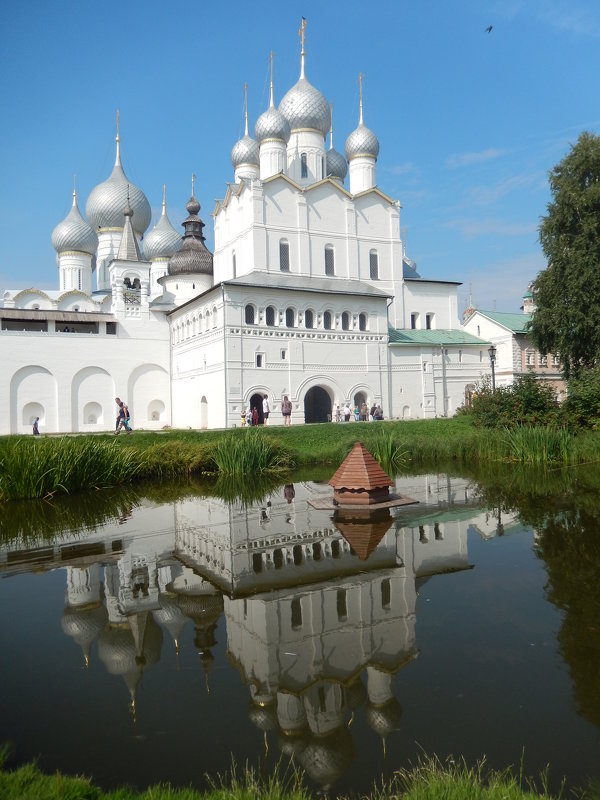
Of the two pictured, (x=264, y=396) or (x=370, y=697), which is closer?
(x=370, y=697)

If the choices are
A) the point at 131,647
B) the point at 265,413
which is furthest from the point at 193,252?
the point at 131,647

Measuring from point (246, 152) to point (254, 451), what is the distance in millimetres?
23280

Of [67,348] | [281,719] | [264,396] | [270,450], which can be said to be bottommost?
[281,719]

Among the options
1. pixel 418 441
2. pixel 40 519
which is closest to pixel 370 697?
pixel 40 519

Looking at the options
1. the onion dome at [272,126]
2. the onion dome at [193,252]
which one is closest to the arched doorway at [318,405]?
the onion dome at [193,252]

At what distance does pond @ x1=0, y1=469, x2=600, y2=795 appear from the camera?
305 centimetres

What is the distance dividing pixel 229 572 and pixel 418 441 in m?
11.7

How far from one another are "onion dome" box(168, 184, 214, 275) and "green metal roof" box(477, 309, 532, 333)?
14.7 meters

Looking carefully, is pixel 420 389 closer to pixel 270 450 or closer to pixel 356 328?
pixel 356 328

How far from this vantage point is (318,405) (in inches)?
1094

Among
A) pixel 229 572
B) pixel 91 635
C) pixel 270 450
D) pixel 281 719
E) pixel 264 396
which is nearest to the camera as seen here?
pixel 281 719

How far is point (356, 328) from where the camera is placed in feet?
83.7

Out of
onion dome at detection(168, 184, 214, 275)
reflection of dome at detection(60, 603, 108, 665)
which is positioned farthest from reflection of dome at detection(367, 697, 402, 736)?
onion dome at detection(168, 184, 214, 275)

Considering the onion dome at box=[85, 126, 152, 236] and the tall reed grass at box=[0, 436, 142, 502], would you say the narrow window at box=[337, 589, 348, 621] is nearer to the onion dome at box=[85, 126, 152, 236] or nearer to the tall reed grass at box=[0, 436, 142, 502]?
the tall reed grass at box=[0, 436, 142, 502]
